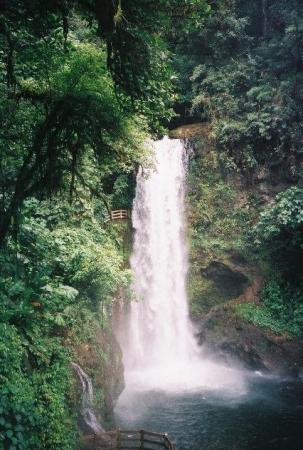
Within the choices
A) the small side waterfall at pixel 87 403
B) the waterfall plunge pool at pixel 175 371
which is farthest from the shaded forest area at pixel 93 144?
the waterfall plunge pool at pixel 175 371

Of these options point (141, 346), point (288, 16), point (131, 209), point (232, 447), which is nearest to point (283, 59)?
point (288, 16)

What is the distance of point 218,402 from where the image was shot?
12.9m

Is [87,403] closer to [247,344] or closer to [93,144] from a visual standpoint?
[93,144]

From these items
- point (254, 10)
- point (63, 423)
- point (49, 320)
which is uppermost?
point (254, 10)

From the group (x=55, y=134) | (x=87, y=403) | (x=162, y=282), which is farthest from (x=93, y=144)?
(x=162, y=282)

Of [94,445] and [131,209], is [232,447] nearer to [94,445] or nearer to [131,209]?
[94,445]

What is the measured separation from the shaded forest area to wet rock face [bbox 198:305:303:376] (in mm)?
1055

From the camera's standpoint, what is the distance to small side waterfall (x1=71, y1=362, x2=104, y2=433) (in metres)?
9.49

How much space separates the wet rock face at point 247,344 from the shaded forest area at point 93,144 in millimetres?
1055

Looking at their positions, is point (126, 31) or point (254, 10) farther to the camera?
point (254, 10)

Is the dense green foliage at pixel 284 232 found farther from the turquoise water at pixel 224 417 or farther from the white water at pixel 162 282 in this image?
the turquoise water at pixel 224 417

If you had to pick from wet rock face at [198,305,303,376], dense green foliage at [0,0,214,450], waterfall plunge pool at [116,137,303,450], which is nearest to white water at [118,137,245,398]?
waterfall plunge pool at [116,137,303,450]

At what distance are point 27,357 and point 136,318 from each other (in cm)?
1063

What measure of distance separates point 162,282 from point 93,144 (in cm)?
1135
